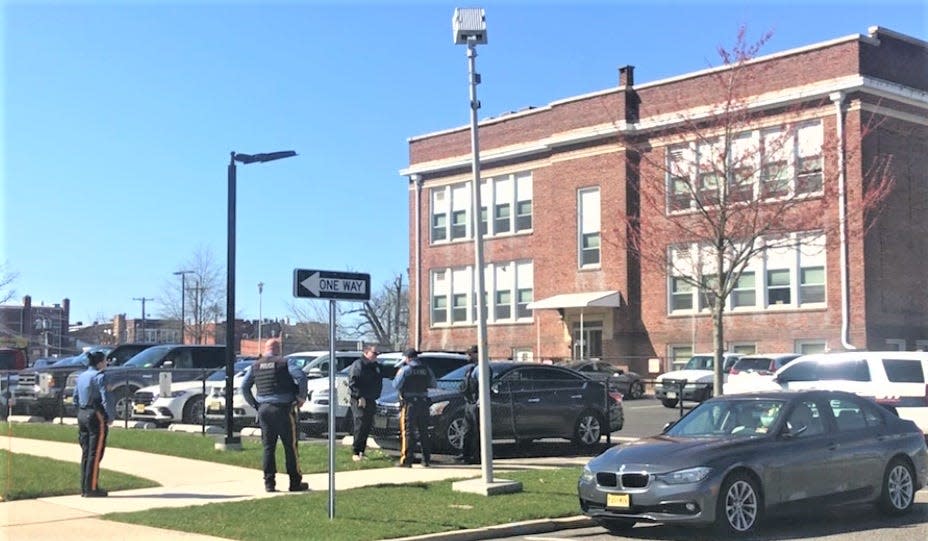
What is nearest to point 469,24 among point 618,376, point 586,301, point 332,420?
point 332,420

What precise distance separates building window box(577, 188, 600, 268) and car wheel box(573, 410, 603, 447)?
77.4 feet

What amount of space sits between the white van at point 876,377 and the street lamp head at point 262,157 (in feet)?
34.5

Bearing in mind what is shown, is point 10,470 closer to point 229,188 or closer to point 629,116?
point 229,188

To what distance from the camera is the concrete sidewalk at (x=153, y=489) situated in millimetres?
10164

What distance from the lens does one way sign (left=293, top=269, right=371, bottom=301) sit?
10273 millimetres

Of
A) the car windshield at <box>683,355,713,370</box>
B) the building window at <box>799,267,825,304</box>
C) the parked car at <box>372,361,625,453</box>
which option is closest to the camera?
the parked car at <box>372,361,625,453</box>

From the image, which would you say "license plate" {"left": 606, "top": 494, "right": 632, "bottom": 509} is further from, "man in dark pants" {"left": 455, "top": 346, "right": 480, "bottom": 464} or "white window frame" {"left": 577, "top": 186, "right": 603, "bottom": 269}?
"white window frame" {"left": 577, "top": 186, "right": 603, "bottom": 269}

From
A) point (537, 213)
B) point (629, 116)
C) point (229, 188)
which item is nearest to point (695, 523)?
point (229, 188)

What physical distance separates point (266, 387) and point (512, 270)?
32.7 meters

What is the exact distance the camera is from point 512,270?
4469 centimetres

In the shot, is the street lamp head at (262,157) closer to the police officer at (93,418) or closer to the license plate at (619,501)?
the police officer at (93,418)

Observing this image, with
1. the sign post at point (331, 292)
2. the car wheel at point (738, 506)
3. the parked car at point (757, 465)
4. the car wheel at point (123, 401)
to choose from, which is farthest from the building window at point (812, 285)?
the sign post at point (331, 292)

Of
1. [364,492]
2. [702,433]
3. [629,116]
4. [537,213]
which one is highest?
[629,116]

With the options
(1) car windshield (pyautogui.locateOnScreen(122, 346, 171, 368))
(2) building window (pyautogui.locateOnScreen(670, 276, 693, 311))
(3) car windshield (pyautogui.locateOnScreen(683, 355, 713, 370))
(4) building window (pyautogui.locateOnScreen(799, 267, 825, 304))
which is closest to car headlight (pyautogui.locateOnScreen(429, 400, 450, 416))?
(1) car windshield (pyautogui.locateOnScreen(122, 346, 171, 368))
